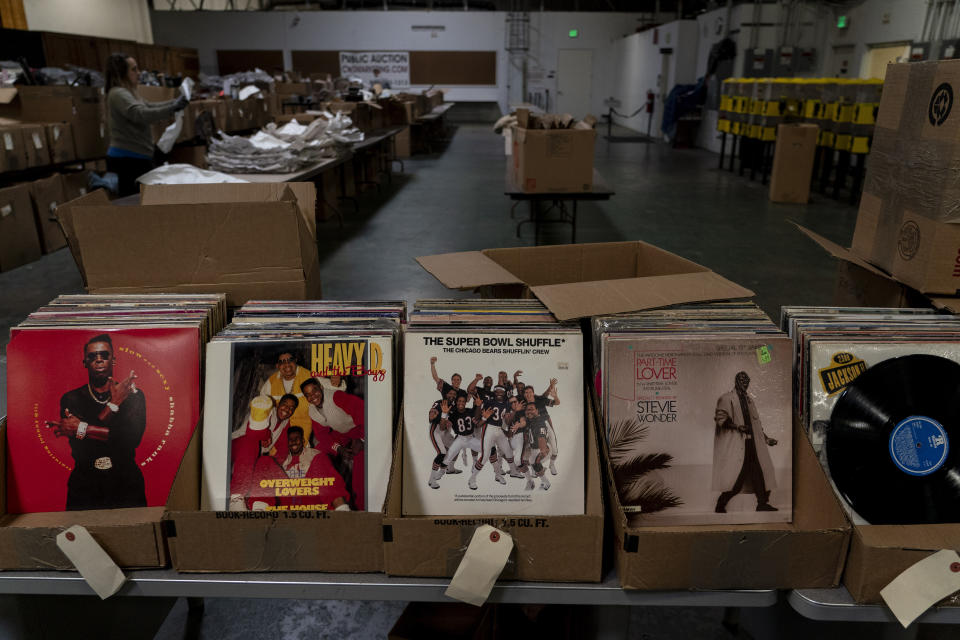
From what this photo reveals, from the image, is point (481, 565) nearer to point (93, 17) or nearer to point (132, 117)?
point (132, 117)

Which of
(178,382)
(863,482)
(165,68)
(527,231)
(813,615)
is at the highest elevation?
(165,68)

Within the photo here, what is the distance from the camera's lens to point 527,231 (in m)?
5.69

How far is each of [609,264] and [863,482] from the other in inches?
31.3

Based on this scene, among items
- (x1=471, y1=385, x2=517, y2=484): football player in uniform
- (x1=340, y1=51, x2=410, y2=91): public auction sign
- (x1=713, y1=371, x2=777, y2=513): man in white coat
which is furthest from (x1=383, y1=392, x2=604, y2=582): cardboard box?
(x1=340, y1=51, x2=410, y2=91): public auction sign

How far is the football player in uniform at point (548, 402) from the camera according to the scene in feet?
3.37

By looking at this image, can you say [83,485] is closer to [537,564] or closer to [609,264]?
[537,564]

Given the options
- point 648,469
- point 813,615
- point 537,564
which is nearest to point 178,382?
point 537,564

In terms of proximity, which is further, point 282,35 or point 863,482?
point 282,35

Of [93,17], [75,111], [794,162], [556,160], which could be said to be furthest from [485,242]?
[93,17]

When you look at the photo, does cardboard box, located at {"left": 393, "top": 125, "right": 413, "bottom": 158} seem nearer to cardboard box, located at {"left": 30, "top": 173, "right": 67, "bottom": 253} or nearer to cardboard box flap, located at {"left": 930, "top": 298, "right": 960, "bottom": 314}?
cardboard box, located at {"left": 30, "top": 173, "right": 67, "bottom": 253}

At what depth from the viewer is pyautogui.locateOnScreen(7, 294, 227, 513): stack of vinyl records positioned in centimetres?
105

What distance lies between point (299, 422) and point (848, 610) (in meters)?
0.87

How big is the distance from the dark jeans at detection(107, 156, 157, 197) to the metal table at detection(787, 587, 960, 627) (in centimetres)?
482

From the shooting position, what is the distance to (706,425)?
3.40 ft
